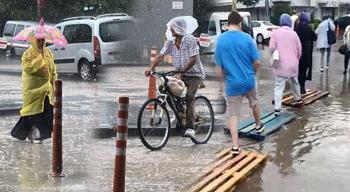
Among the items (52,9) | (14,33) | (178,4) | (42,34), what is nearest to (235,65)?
(42,34)

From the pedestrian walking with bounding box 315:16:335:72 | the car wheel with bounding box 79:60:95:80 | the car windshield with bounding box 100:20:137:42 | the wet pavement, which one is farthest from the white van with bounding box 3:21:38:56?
the wet pavement

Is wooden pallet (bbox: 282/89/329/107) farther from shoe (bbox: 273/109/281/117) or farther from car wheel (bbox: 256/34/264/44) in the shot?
car wheel (bbox: 256/34/264/44)

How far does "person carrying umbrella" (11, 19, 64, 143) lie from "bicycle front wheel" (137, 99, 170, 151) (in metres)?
1.48

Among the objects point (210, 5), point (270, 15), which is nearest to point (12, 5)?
point (210, 5)

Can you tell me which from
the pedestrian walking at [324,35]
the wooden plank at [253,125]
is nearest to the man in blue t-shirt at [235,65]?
the wooden plank at [253,125]

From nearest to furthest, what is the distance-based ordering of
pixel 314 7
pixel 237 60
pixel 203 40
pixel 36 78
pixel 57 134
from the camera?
pixel 57 134
pixel 237 60
pixel 36 78
pixel 203 40
pixel 314 7

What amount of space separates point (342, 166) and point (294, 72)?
3.28 metres

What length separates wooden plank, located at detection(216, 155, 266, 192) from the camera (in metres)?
6.08

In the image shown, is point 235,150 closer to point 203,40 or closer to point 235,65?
point 235,65

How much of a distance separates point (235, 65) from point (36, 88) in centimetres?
275

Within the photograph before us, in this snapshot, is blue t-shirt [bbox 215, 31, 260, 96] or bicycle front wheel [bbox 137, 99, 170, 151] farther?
bicycle front wheel [bbox 137, 99, 170, 151]

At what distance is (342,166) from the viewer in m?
7.11

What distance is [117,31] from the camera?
1498cm

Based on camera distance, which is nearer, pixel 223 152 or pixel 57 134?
pixel 57 134
